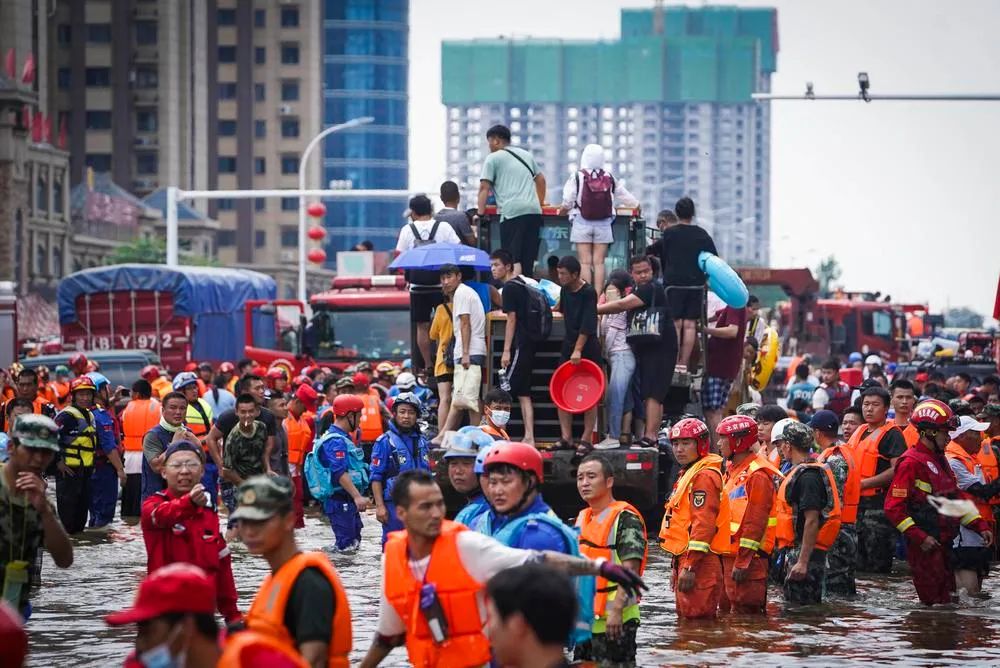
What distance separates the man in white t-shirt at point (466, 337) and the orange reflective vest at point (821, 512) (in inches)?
177

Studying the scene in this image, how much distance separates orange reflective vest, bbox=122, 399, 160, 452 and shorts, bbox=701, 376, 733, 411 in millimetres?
6073

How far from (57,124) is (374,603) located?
345 feet

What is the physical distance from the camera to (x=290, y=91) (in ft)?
454

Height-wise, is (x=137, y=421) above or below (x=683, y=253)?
below

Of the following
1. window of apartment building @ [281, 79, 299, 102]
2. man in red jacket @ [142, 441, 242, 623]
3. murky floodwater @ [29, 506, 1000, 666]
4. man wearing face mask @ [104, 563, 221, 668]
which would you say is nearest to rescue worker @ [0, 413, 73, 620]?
man in red jacket @ [142, 441, 242, 623]

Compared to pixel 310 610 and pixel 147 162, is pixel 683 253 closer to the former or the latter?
pixel 310 610

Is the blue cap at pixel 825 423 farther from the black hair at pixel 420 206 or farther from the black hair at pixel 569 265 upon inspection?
the black hair at pixel 420 206

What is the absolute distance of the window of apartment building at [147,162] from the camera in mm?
115250

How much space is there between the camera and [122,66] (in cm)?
11438

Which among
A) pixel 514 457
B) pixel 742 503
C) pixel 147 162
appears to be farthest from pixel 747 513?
pixel 147 162

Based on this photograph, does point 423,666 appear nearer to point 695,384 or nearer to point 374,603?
point 374,603

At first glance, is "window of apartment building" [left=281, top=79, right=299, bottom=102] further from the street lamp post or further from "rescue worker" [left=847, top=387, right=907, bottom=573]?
"rescue worker" [left=847, top=387, right=907, bottom=573]

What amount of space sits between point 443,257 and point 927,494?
19.1 ft

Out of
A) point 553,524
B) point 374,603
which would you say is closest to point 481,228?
point 374,603
